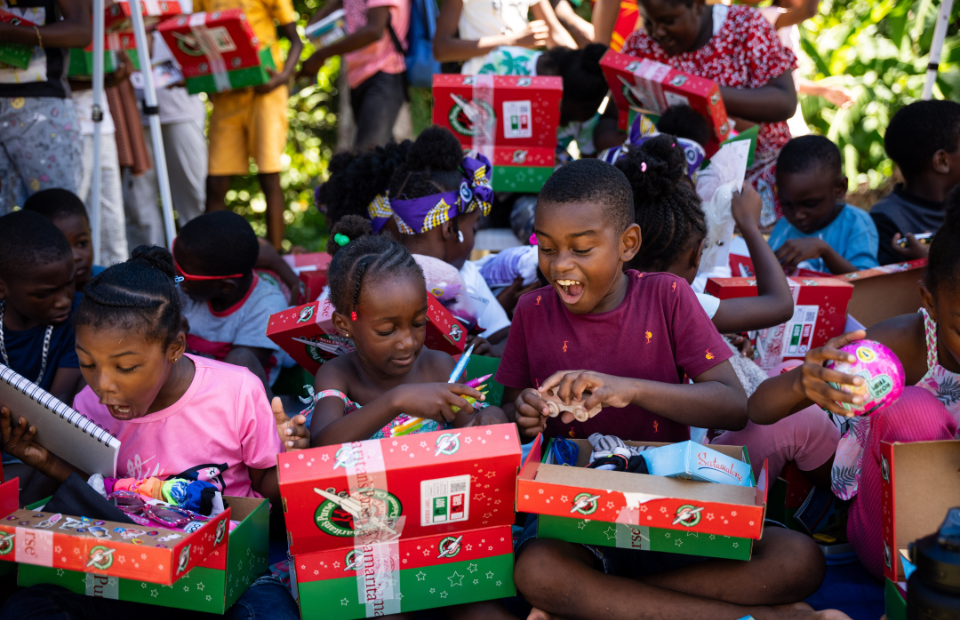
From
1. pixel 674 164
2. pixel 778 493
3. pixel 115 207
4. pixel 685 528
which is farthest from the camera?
pixel 115 207

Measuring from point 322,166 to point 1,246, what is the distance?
243 inches

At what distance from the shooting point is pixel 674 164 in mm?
2562

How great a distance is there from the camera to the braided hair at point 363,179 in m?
3.50

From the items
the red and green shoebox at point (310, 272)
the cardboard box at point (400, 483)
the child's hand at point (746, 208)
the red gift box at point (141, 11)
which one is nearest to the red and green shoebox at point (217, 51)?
the red gift box at point (141, 11)

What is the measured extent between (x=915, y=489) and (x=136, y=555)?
5.76 feet

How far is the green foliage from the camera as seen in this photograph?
730 centimetres

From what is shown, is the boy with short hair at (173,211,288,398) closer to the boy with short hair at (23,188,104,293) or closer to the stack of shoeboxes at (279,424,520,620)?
the boy with short hair at (23,188,104,293)

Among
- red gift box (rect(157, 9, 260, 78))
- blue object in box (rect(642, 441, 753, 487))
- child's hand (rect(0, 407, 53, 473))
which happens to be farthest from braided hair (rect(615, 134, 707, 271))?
red gift box (rect(157, 9, 260, 78))

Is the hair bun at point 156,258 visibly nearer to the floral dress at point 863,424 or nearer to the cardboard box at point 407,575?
the cardboard box at point 407,575

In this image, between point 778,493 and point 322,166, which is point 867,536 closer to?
point 778,493

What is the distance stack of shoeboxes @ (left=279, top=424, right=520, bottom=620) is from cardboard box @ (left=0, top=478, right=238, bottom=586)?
0.21 m

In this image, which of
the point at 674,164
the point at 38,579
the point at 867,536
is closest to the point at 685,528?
the point at 867,536

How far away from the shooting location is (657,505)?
1722 millimetres

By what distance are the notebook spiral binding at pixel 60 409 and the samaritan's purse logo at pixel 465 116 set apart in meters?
2.34
